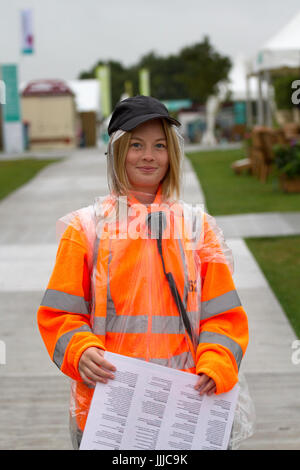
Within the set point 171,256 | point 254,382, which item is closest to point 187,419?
point 171,256

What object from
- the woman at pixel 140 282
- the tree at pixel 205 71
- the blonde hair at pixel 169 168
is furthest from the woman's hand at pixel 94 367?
the tree at pixel 205 71

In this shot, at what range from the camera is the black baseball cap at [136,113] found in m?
2.21

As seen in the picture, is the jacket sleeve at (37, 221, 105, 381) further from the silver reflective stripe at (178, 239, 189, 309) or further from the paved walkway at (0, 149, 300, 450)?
the paved walkway at (0, 149, 300, 450)

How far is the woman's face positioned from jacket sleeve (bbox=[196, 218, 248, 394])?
9.8 inches

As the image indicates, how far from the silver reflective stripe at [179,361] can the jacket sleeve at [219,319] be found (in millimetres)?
32

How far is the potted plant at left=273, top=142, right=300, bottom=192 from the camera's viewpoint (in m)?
13.3

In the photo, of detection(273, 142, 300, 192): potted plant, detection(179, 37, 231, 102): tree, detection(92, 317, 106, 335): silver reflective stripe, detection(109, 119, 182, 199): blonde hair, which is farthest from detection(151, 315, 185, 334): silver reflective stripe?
detection(179, 37, 231, 102): tree

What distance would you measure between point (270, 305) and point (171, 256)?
4.24 m

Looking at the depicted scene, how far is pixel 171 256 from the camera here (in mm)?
2234

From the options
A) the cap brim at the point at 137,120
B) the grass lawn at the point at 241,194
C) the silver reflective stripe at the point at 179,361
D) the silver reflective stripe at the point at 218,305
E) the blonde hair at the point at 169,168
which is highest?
the cap brim at the point at 137,120

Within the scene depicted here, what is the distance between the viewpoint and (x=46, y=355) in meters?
5.25

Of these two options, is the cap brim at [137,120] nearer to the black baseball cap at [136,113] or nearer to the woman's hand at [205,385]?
the black baseball cap at [136,113]
